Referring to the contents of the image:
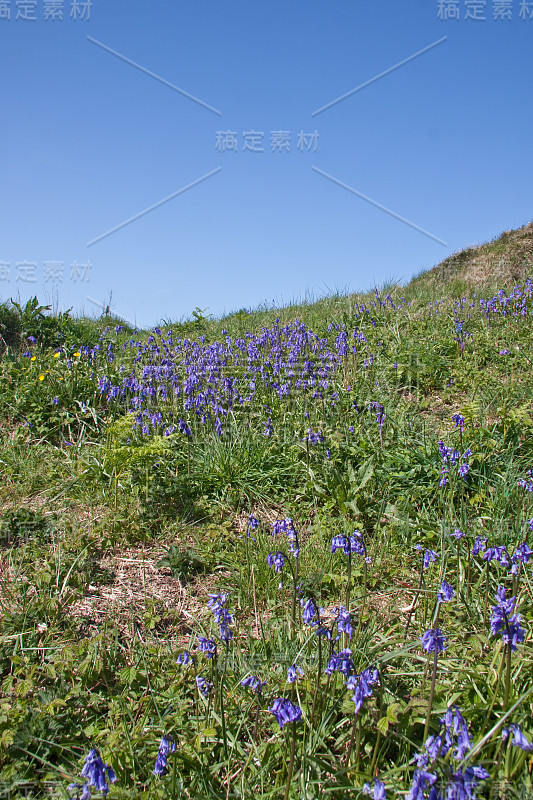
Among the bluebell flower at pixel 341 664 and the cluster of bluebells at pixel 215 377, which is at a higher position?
the cluster of bluebells at pixel 215 377

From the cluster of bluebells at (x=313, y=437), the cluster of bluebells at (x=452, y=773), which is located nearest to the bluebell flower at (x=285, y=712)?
the cluster of bluebells at (x=452, y=773)

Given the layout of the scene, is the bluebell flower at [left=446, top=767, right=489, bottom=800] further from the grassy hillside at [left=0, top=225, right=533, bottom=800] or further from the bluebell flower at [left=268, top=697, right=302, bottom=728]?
the bluebell flower at [left=268, top=697, right=302, bottom=728]

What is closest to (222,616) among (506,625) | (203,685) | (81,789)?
(203,685)

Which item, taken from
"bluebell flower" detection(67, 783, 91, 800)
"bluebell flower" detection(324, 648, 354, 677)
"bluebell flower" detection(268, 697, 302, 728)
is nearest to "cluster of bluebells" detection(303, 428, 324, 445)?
"bluebell flower" detection(324, 648, 354, 677)

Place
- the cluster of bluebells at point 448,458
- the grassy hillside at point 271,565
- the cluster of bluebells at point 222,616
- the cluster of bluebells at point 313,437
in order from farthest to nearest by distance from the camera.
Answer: the cluster of bluebells at point 313,437, the cluster of bluebells at point 448,458, the cluster of bluebells at point 222,616, the grassy hillside at point 271,565

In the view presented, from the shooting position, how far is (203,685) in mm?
2146

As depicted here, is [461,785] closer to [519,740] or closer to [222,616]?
[519,740]

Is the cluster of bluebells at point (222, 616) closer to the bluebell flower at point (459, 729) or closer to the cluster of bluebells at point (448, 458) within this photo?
the bluebell flower at point (459, 729)

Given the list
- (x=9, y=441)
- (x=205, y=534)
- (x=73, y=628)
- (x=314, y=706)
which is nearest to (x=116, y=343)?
(x=9, y=441)

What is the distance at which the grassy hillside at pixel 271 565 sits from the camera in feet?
6.34

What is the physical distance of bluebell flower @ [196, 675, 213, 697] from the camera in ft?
6.97

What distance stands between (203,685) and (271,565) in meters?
0.92

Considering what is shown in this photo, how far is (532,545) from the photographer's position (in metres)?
3.14

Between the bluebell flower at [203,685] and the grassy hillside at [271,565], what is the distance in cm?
4
